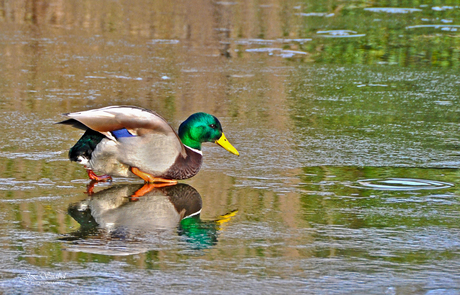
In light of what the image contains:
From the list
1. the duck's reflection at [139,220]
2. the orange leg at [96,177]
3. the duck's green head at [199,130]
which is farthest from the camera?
the duck's green head at [199,130]

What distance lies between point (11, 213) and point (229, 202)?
114 cm

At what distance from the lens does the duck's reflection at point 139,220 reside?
3316mm

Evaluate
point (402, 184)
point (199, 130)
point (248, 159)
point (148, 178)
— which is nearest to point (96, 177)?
point (148, 178)

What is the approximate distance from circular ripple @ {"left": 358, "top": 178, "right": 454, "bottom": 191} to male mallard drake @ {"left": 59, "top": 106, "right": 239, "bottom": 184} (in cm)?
105

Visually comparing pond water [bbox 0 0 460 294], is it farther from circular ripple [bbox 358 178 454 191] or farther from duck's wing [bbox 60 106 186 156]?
duck's wing [bbox 60 106 186 156]

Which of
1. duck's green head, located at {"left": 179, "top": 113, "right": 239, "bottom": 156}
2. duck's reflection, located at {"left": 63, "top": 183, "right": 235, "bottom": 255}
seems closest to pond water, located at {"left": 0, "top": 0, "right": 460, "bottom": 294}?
duck's reflection, located at {"left": 63, "top": 183, "right": 235, "bottom": 255}

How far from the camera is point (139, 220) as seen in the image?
3705 mm

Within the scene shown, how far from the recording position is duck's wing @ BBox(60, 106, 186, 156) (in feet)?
14.1

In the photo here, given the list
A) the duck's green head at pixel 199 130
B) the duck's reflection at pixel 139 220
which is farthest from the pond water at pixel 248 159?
the duck's green head at pixel 199 130

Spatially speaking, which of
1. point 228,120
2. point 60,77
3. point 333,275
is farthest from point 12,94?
point 333,275

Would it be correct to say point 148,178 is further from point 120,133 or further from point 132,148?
point 120,133

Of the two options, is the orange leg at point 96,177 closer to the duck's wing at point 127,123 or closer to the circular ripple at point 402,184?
the duck's wing at point 127,123

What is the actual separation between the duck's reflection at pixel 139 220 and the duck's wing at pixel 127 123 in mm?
322

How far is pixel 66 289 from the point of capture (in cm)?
277
